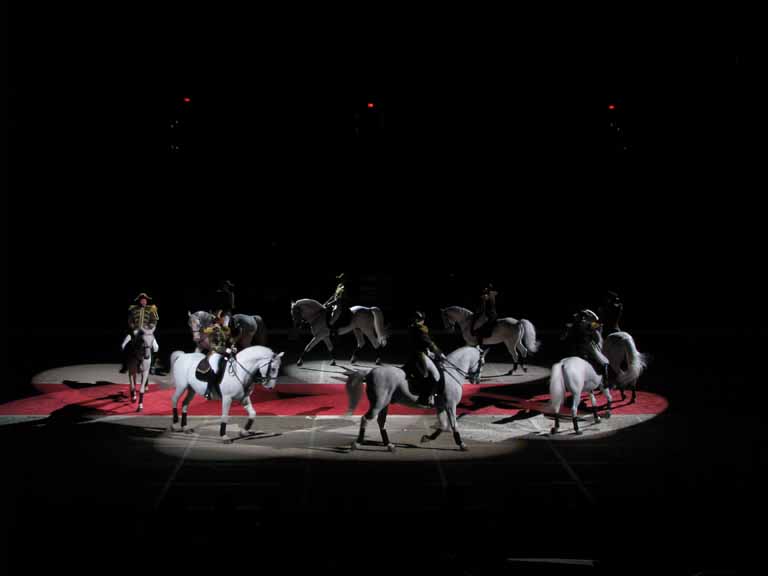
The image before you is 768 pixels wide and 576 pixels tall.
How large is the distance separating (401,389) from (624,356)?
186 inches

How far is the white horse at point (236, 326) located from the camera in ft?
32.7

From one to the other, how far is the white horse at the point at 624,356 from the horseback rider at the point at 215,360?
6.11 meters

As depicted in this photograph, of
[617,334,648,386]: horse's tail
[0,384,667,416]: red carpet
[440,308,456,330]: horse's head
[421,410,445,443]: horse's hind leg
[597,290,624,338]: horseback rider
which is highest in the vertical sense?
[597,290,624,338]: horseback rider

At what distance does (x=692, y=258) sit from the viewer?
72.5 feet

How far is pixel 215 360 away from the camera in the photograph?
8.73 m

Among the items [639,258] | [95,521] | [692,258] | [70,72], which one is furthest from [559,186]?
[95,521]

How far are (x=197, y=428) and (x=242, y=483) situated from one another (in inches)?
94.5

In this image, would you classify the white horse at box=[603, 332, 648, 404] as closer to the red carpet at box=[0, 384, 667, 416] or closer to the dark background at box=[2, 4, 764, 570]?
the red carpet at box=[0, 384, 667, 416]

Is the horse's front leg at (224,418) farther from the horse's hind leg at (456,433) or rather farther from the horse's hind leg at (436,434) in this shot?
the horse's hind leg at (456,433)

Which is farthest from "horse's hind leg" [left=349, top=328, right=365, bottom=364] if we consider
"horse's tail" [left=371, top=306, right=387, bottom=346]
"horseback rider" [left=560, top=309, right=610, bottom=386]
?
"horseback rider" [left=560, top=309, right=610, bottom=386]

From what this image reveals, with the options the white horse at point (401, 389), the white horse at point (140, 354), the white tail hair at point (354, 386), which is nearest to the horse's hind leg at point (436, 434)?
the white horse at point (401, 389)

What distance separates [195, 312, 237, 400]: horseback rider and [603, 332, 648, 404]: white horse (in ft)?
20.1

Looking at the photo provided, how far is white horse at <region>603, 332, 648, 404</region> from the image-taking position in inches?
414

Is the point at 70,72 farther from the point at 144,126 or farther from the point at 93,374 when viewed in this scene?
the point at 93,374
